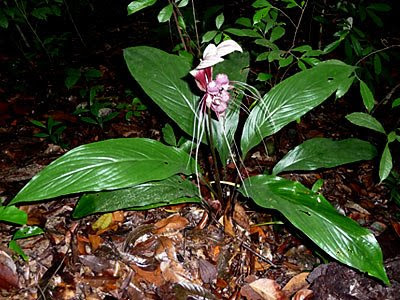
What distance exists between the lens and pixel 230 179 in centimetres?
203

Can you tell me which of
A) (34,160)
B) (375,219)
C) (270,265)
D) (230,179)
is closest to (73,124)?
(34,160)

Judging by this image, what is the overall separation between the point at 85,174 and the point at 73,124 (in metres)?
1.21

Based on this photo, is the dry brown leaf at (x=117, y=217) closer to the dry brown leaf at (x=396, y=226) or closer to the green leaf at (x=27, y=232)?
the green leaf at (x=27, y=232)

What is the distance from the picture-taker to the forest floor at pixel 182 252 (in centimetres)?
150

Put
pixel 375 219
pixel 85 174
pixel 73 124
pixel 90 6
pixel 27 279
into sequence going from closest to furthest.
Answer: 1. pixel 85 174
2. pixel 27 279
3. pixel 375 219
4. pixel 73 124
5. pixel 90 6

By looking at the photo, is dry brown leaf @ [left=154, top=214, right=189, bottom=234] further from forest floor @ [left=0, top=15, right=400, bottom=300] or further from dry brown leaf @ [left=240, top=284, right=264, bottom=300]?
dry brown leaf @ [left=240, top=284, right=264, bottom=300]

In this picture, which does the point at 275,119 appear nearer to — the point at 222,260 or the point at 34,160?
the point at 222,260

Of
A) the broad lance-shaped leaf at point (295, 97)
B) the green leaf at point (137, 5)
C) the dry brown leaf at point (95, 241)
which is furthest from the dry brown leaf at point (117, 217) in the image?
the green leaf at point (137, 5)

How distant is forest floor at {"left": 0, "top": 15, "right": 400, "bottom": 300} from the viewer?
4.92ft

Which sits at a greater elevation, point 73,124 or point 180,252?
point 73,124

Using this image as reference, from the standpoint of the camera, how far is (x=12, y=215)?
1.40 metres

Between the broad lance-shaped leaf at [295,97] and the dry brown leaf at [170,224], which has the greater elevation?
the broad lance-shaped leaf at [295,97]

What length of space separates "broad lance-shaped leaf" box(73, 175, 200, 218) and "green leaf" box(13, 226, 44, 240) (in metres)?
0.22

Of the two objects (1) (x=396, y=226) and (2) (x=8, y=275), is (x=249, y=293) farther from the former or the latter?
(2) (x=8, y=275)
